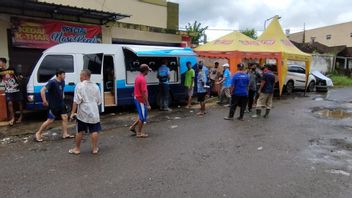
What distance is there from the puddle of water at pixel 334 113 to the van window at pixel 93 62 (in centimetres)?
763

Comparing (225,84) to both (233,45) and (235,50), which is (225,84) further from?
(233,45)

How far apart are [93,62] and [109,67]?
27.6 inches

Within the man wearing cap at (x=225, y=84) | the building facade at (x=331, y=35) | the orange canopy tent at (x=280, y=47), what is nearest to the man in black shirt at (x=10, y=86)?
the man wearing cap at (x=225, y=84)

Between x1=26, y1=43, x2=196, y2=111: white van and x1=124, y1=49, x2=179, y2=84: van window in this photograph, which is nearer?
x1=26, y1=43, x2=196, y2=111: white van

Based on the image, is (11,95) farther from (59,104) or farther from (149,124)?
(149,124)

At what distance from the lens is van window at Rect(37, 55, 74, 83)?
10.5 m

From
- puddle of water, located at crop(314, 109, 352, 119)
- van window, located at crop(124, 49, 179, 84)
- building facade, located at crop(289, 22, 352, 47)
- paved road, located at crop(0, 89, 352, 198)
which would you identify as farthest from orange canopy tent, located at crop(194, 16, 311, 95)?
building facade, located at crop(289, 22, 352, 47)

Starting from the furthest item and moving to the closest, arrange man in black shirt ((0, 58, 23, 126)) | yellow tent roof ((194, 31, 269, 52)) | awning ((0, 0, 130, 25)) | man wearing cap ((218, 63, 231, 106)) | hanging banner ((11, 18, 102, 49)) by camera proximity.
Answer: yellow tent roof ((194, 31, 269, 52))
man wearing cap ((218, 63, 231, 106))
hanging banner ((11, 18, 102, 49))
awning ((0, 0, 130, 25))
man in black shirt ((0, 58, 23, 126))

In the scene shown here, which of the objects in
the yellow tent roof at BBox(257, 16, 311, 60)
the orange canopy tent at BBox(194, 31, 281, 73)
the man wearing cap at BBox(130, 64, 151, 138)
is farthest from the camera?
the yellow tent roof at BBox(257, 16, 311, 60)

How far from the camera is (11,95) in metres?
9.91

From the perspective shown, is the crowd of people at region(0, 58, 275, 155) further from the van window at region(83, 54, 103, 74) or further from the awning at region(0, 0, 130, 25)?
the awning at region(0, 0, 130, 25)

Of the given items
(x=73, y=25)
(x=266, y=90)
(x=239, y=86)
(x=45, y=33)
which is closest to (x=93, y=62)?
(x=45, y=33)

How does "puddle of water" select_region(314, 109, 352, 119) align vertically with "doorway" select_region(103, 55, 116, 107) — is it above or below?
below

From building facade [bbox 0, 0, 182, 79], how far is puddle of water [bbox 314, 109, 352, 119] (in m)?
8.24
